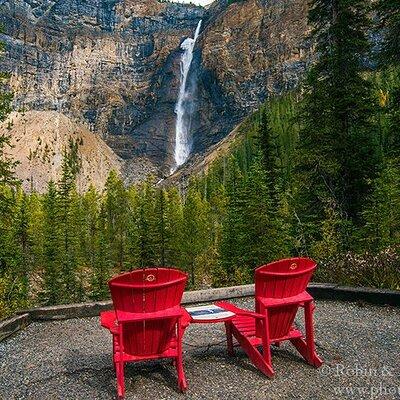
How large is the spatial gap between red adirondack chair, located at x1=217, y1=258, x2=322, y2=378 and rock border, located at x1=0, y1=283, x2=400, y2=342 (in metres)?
3.17

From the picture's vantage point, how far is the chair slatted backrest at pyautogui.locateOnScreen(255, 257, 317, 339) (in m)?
5.11

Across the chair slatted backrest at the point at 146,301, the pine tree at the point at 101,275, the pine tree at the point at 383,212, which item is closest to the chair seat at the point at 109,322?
the chair slatted backrest at the point at 146,301

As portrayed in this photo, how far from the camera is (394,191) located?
18531 millimetres

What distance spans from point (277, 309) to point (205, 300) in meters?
3.80

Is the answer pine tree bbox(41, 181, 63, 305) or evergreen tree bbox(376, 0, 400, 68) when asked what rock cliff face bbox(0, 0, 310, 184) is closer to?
pine tree bbox(41, 181, 63, 305)

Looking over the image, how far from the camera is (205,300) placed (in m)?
8.78

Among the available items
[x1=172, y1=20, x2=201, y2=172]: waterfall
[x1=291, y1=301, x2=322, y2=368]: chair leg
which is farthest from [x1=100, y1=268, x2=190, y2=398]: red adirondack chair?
[x1=172, y1=20, x2=201, y2=172]: waterfall

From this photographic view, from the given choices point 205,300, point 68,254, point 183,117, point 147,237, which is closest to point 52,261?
point 68,254

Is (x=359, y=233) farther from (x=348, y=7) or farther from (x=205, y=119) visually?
(x=205, y=119)

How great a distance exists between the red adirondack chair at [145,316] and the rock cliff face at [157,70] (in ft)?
427

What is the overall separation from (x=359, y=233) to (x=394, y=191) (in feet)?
21.1

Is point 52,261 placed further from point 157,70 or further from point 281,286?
→ point 157,70

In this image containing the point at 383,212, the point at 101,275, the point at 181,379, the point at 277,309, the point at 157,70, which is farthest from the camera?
the point at 157,70

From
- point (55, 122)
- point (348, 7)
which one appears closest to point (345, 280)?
point (348, 7)
